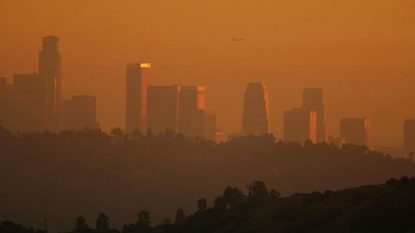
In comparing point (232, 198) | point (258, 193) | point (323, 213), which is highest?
point (258, 193)

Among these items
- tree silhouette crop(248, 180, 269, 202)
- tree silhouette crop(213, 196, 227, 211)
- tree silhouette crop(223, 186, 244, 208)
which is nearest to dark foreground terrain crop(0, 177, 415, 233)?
tree silhouette crop(213, 196, 227, 211)

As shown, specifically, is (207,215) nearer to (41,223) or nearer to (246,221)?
(246,221)

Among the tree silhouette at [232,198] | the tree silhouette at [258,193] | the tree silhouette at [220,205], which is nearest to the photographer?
the tree silhouette at [220,205]

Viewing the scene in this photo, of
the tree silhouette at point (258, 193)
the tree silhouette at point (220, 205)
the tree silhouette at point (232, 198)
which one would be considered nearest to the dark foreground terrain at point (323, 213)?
the tree silhouette at point (220, 205)

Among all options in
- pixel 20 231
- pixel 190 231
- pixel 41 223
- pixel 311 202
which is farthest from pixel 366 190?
pixel 41 223

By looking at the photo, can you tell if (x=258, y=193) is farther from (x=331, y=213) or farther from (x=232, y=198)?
(x=331, y=213)

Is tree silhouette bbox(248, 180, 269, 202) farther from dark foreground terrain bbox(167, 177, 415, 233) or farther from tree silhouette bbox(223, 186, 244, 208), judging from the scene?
dark foreground terrain bbox(167, 177, 415, 233)

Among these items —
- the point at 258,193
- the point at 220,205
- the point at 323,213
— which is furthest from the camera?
the point at 258,193

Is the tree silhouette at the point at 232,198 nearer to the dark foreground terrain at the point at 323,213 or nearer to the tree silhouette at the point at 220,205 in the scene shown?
the tree silhouette at the point at 220,205

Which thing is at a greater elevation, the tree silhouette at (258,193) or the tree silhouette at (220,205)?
the tree silhouette at (258,193)

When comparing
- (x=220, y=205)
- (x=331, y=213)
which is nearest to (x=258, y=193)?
(x=220, y=205)

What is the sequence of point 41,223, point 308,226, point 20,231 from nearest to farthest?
point 308,226 → point 20,231 → point 41,223
